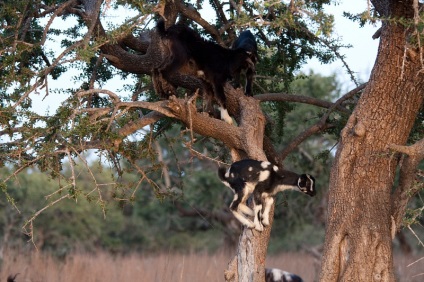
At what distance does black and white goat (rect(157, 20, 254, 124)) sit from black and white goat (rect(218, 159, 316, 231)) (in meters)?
1.01

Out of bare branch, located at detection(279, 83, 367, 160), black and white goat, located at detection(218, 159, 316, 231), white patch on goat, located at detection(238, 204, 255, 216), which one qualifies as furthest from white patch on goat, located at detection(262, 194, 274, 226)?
bare branch, located at detection(279, 83, 367, 160)

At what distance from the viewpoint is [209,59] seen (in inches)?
313

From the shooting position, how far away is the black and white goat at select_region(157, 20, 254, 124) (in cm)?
782

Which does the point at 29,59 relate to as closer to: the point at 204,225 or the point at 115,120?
the point at 115,120

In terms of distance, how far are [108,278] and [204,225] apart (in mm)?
12104

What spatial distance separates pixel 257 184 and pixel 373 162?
3.82 feet

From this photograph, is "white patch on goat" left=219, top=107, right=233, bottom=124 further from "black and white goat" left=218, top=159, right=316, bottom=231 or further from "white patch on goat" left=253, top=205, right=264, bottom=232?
"white patch on goat" left=253, top=205, right=264, bottom=232

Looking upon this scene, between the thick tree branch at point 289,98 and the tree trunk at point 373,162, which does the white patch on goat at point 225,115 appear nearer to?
the thick tree branch at point 289,98

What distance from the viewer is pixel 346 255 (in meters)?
7.08

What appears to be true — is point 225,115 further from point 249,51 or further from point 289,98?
point 289,98

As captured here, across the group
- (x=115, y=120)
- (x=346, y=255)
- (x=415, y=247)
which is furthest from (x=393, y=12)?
(x=415, y=247)

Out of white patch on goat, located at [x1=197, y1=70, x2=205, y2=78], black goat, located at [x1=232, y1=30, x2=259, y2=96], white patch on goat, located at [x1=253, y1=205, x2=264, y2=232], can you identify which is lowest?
white patch on goat, located at [x1=253, y1=205, x2=264, y2=232]

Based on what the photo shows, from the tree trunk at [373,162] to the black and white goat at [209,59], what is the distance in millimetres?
1397

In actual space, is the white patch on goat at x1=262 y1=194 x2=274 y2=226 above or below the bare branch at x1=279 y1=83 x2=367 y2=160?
below
